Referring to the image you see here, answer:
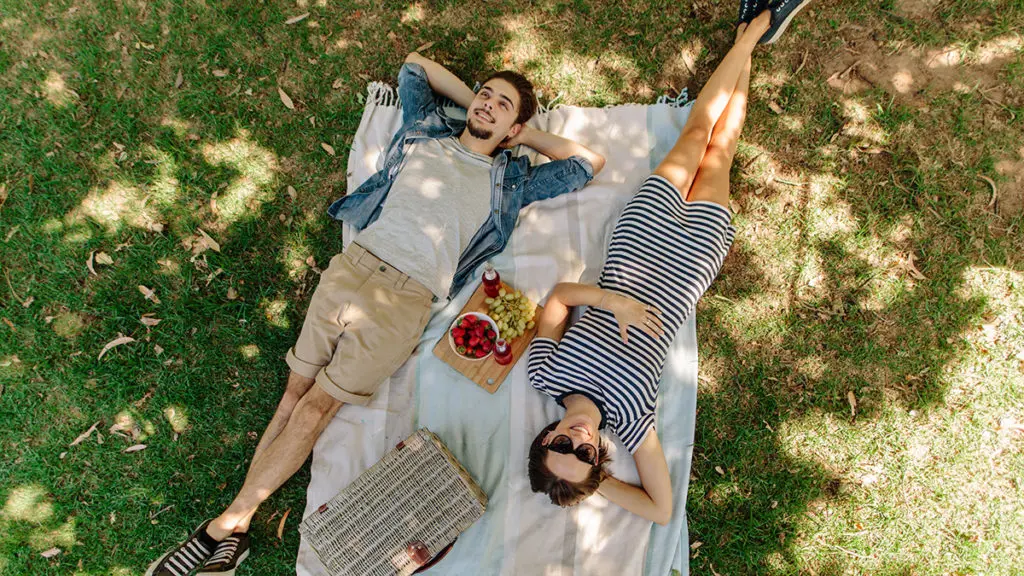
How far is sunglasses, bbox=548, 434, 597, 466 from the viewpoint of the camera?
12.7 feet

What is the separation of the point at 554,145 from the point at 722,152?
166 cm

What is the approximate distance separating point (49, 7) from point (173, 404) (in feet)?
15.2

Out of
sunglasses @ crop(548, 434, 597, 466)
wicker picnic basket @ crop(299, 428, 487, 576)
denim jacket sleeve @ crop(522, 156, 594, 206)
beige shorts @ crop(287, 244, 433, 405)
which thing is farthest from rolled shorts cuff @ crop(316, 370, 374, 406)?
denim jacket sleeve @ crop(522, 156, 594, 206)

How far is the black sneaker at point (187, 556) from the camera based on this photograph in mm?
4398

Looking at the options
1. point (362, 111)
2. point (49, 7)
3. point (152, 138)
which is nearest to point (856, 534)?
point (362, 111)

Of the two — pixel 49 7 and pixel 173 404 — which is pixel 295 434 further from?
pixel 49 7

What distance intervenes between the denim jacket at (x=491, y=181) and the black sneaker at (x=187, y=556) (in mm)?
3087

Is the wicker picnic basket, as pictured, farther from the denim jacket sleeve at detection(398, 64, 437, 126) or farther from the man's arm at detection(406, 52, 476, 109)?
the man's arm at detection(406, 52, 476, 109)

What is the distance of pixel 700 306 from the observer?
5.25m

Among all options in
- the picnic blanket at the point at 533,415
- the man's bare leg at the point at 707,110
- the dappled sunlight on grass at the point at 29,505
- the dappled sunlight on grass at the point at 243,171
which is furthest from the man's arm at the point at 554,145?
the dappled sunlight on grass at the point at 29,505

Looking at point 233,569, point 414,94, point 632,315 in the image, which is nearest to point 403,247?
point 414,94

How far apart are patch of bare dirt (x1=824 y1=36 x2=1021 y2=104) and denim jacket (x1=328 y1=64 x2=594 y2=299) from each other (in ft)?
10.6

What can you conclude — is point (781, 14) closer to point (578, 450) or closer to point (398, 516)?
point (578, 450)

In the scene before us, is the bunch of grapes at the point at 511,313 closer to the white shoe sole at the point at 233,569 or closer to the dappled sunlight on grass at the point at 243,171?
the dappled sunlight on grass at the point at 243,171
